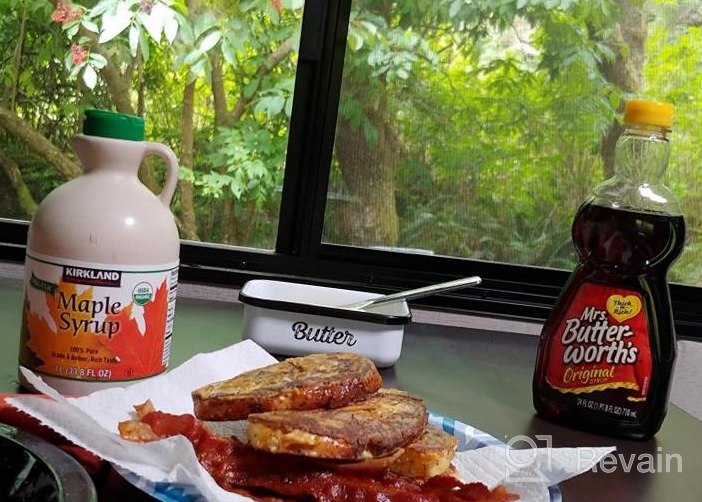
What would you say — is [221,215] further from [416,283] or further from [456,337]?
[456,337]

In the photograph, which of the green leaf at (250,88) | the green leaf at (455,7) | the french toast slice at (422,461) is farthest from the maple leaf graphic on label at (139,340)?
the green leaf at (455,7)

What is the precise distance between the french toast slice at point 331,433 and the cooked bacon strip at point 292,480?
0.07 ft

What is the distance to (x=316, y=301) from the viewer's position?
1.26 m

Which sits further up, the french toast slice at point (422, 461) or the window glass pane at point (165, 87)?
the window glass pane at point (165, 87)

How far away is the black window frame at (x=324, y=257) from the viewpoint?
156 centimetres

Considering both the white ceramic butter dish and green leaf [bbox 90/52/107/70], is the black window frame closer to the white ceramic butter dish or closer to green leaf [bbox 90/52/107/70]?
green leaf [bbox 90/52/107/70]

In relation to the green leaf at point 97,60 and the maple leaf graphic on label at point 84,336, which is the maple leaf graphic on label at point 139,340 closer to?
the maple leaf graphic on label at point 84,336

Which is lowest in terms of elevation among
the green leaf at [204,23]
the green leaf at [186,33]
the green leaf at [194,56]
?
the green leaf at [194,56]

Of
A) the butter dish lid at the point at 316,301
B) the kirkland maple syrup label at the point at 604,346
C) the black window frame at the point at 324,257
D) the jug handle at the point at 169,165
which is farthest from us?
the black window frame at the point at 324,257

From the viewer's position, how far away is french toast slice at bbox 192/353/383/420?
738 millimetres

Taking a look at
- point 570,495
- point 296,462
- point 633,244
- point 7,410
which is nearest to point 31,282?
point 7,410

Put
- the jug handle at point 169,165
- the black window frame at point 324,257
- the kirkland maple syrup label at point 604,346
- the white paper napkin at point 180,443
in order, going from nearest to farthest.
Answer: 1. the white paper napkin at point 180,443
2. the jug handle at point 169,165
3. the kirkland maple syrup label at point 604,346
4. the black window frame at point 324,257

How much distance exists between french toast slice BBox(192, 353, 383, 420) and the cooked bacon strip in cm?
2

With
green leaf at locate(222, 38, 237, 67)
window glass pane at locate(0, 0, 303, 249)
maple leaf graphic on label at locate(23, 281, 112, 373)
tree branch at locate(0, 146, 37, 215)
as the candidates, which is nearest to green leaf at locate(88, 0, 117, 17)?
window glass pane at locate(0, 0, 303, 249)
